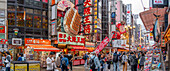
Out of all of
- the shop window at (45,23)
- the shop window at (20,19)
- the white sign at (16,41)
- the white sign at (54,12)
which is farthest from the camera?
the shop window at (45,23)

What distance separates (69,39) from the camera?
3519cm

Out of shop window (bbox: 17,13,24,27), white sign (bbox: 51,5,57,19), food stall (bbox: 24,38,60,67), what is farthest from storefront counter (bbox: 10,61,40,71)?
white sign (bbox: 51,5,57,19)

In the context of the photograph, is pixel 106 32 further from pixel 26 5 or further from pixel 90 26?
pixel 26 5

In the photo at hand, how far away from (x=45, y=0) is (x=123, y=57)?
22144mm

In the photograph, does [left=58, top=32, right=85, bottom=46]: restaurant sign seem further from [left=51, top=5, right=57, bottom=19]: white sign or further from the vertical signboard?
[left=51, top=5, right=57, bottom=19]: white sign

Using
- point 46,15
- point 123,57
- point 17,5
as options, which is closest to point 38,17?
point 46,15

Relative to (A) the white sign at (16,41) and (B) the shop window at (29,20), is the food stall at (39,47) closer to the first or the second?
(A) the white sign at (16,41)

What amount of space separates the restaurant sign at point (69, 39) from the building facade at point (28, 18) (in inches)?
166

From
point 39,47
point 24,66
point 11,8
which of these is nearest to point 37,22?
point 11,8

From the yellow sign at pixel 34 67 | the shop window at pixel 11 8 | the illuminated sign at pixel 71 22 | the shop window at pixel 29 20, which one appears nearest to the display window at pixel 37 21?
the shop window at pixel 29 20

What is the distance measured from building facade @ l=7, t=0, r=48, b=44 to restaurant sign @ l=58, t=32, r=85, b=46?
420cm

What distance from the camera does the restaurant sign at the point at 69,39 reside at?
33.3 m

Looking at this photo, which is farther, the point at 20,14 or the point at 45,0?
the point at 45,0

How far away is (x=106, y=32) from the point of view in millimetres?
62156
